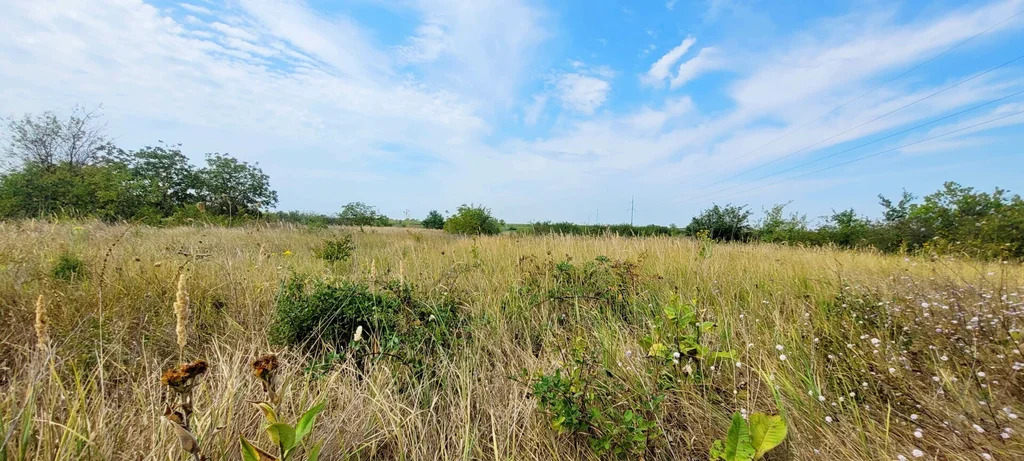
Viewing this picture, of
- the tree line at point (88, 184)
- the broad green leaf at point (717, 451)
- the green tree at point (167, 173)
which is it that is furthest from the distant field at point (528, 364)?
the green tree at point (167, 173)

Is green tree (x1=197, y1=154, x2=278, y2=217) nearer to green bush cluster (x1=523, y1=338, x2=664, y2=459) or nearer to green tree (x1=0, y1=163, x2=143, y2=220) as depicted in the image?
green tree (x1=0, y1=163, x2=143, y2=220)

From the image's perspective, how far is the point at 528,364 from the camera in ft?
7.00

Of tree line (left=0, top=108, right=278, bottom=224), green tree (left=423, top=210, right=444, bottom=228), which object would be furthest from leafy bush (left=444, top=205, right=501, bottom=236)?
green tree (left=423, top=210, right=444, bottom=228)

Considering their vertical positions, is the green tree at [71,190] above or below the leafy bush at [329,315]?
above

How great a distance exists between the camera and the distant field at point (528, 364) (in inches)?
51.3

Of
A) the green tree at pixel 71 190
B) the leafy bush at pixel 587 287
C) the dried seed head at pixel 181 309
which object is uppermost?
the green tree at pixel 71 190

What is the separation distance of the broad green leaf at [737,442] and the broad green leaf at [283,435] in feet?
4.06

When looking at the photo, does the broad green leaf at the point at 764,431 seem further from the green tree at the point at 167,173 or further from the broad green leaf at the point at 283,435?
the green tree at the point at 167,173

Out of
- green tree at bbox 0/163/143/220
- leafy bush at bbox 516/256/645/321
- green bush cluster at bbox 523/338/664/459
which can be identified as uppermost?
green tree at bbox 0/163/143/220

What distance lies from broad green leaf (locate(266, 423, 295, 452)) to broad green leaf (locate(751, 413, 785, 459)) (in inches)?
51.7

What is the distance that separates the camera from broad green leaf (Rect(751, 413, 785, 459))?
3.80 ft

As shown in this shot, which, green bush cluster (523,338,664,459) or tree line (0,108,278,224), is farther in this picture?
tree line (0,108,278,224)

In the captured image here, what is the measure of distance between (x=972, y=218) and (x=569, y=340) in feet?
48.7

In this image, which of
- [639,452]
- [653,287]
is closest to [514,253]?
[653,287]
